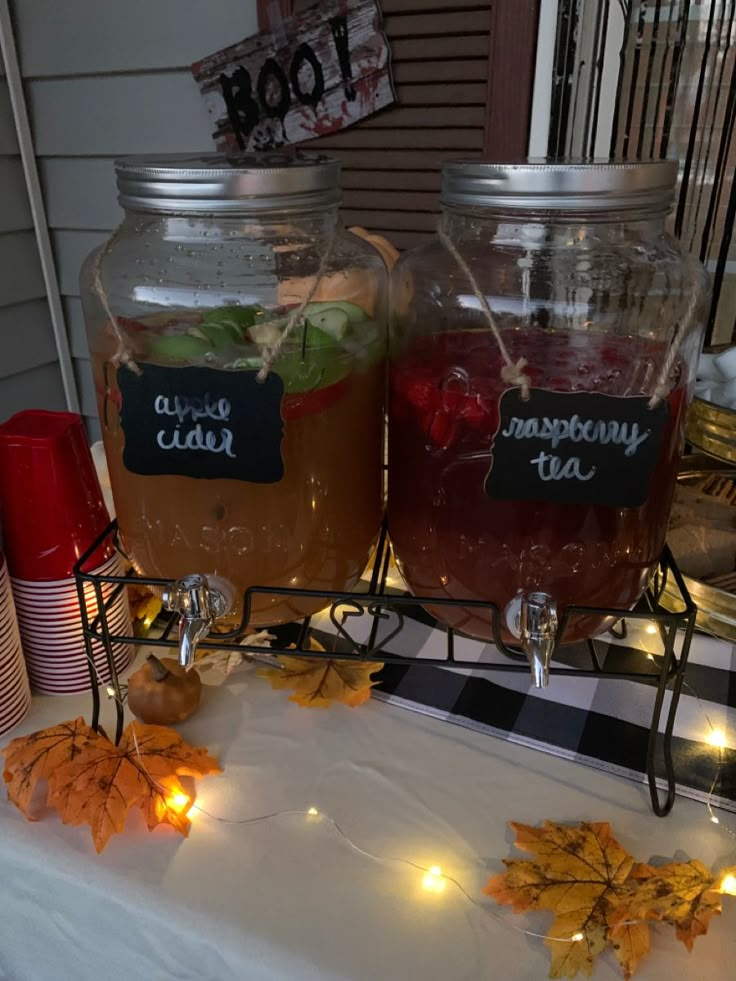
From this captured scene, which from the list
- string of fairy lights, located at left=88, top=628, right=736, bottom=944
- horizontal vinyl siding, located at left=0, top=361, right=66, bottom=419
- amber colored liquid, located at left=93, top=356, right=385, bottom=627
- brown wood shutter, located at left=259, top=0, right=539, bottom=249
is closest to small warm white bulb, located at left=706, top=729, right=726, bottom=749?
string of fairy lights, located at left=88, top=628, right=736, bottom=944

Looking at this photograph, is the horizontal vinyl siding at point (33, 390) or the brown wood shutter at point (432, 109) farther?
the horizontal vinyl siding at point (33, 390)

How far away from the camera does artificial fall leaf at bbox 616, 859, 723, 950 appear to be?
1.60 feet

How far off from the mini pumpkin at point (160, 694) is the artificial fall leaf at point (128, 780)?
16 millimetres

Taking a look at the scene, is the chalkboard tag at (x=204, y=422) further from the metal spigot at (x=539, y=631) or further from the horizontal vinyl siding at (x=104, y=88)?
the horizontal vinyl siding at (x=104, y=88)

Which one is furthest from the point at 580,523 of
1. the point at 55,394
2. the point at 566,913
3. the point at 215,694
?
the point at 55,394

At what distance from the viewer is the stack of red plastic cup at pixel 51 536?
0.61 m

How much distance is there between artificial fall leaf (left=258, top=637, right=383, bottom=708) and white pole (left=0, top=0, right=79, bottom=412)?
159cm

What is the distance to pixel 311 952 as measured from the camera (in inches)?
18.6

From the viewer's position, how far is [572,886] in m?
0.51

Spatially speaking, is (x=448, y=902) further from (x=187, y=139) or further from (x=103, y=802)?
(x=187, y=139)

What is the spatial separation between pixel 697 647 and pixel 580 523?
0.32m

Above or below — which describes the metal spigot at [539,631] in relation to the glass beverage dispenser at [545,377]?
below

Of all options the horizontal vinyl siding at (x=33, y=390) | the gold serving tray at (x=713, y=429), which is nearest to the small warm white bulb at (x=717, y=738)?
A: the gold serving tray at (x=713, y=429)

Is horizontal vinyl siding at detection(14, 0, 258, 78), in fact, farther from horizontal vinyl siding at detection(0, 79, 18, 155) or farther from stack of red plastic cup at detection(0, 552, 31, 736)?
stack of red plastic cup at detection(0, 552, 31, 736)
